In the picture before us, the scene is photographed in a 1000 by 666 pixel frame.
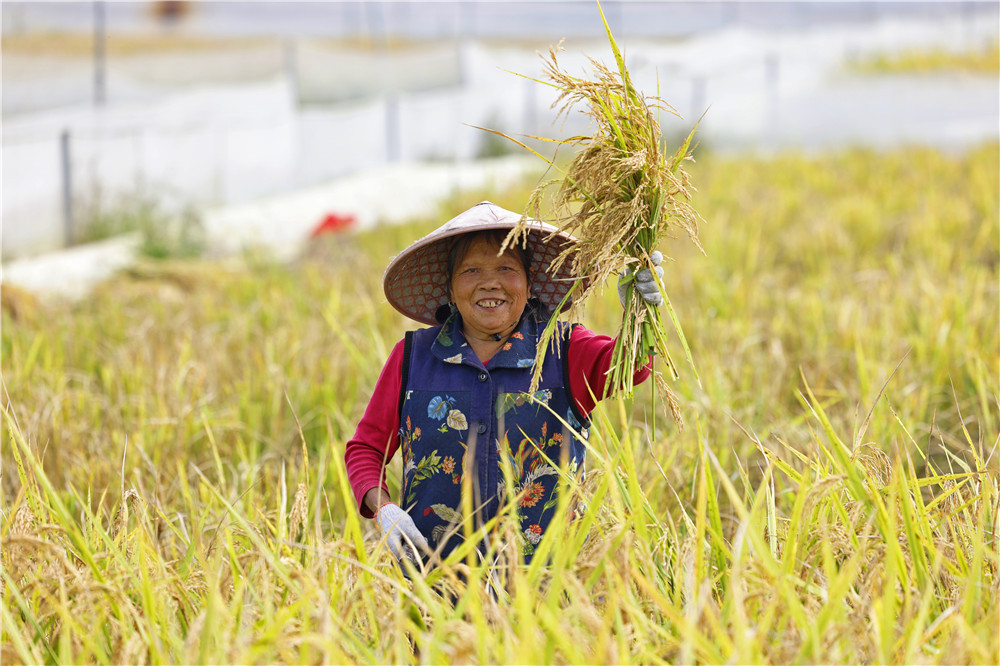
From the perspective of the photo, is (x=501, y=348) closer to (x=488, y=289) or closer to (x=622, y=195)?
(x=488, y=289)

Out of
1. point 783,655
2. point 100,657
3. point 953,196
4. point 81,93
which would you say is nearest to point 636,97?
point 783,655

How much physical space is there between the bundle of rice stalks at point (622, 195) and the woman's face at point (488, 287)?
0.46 feet

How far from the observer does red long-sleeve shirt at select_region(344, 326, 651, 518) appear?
1.64 meters

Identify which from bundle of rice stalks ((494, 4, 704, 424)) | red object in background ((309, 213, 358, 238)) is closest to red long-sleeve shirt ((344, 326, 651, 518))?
bundle of rice stalks ((494, 4, 704, 424))

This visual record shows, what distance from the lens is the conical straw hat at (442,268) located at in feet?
5.37

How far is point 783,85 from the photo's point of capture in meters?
16.9

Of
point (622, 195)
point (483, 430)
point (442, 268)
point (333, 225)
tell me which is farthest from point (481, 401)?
point (333, 225)

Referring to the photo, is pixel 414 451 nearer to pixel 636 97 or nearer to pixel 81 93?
pixel 636 97

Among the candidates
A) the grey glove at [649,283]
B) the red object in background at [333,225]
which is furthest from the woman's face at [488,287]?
the red object in background at [333,225]

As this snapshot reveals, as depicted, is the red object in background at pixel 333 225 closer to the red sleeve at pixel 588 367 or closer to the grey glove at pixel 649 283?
the red sleeve at pixel 588 367

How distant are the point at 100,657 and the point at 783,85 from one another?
56.6 ft

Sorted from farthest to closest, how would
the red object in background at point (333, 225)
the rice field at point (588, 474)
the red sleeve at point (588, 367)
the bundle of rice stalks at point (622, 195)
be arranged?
the red object in background at point (333, 225)
the red sleeve at point (588, 367)
the bundle of rice stalks at point (622, 195)
the rice field at point (588, 474)

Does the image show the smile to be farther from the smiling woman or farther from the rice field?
the rice field

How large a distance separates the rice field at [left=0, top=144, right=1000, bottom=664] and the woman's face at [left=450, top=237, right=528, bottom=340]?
0.88 ft
